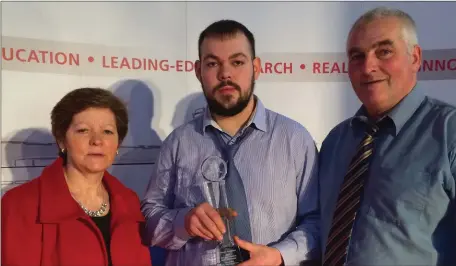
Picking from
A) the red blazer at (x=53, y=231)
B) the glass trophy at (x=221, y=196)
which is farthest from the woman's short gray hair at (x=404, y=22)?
the red blazer at (x=53, y=231)

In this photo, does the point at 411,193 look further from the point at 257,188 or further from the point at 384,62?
the point at 257,188

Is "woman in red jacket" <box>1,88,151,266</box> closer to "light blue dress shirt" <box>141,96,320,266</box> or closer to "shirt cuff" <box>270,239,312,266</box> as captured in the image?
"light blue dress shirt" <box>141,96,320,266</box>

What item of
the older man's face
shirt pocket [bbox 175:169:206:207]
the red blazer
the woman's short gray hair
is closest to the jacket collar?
the red blazer

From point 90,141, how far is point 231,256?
62cm

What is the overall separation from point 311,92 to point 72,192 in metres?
1.22

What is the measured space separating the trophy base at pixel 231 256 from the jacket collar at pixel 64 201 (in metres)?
0.37

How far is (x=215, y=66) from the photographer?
1.68m

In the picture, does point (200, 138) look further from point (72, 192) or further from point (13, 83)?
point (13, 83)

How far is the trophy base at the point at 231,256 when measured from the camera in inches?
57.3

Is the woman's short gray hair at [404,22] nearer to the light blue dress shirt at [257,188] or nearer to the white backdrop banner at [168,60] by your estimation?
the light blue dress shirt at [257,188]

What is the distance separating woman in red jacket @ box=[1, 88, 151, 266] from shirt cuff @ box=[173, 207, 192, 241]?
0.17m

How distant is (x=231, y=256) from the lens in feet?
4.78

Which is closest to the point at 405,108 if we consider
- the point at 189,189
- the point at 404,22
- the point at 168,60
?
the point at 404,22

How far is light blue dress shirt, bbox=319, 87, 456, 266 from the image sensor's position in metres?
1.31
